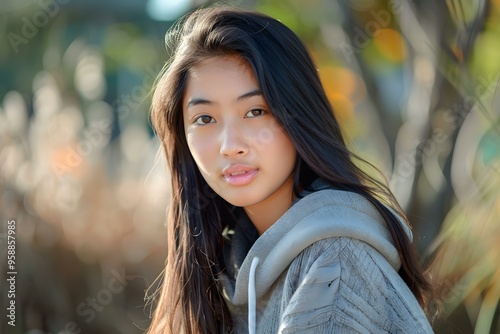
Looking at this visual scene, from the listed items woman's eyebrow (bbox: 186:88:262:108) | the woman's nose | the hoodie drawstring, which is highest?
woman's eyebrow (bbox: 186:88:262:108)

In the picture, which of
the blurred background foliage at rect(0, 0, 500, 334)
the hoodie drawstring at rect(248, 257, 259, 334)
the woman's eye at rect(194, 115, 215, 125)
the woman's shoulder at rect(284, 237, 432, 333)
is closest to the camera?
the woman's shoulder at rect(284, 237, 432, 333)

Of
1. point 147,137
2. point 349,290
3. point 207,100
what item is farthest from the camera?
point 147,137

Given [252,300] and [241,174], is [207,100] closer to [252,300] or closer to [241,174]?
[241,174]

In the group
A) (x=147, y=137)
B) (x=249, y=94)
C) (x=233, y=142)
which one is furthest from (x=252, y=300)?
(x=147, y=137)

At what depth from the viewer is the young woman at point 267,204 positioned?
1.49 meters

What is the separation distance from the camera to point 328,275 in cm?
146

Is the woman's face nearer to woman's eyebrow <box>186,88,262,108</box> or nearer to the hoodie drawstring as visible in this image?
woman's eyebrow <box>186,88,262,108</box>

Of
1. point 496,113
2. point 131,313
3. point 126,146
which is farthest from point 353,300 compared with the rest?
point 126,146

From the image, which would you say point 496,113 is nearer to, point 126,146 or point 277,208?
point 277,208

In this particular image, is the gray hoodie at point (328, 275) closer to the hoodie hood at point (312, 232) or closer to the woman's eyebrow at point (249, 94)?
the hoodie hood at point (312, 232)

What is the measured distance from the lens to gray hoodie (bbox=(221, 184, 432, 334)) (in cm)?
144

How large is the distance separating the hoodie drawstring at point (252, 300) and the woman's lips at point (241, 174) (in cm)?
17

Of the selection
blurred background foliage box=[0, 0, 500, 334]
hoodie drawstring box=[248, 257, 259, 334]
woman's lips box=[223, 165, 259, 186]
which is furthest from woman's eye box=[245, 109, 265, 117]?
blurred background foliage box=[0, 0, 500, 334]

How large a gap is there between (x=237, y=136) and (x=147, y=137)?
2102 mm
